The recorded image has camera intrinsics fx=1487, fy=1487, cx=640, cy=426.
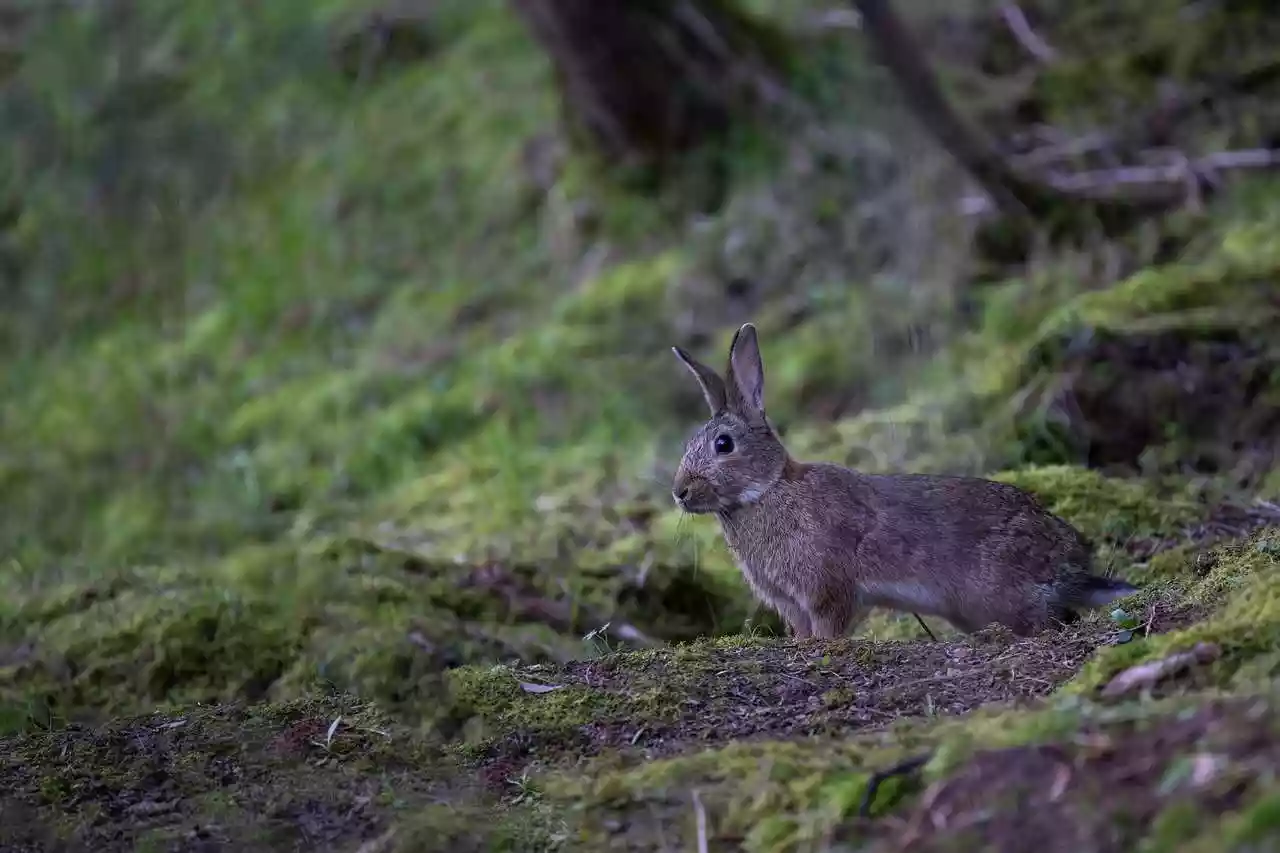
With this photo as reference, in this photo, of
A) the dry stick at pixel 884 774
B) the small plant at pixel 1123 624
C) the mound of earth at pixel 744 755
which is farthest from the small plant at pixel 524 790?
the small plant at pixel 1123 624

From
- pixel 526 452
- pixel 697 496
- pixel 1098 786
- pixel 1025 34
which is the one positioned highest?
pixel 1025 34

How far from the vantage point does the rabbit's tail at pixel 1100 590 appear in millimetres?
5293

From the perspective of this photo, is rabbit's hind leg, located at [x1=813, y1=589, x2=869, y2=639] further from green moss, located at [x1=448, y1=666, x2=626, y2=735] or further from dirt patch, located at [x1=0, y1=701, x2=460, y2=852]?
dirt patch, located at [x1=0, y1=701, x2=460, y2=852]

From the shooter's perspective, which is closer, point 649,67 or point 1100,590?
point 1100,590

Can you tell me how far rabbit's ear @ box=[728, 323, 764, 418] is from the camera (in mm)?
6266

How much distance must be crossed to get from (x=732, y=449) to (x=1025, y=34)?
6.14 metres

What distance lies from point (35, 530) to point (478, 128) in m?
5.55

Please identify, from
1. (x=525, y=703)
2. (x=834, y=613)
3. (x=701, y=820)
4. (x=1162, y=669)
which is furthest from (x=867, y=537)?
(x=701, y=820)

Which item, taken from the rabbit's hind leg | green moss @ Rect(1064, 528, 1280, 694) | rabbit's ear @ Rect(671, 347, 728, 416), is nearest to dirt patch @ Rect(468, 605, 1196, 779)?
green moss @ Rect(1064, 528, 1280, 694)

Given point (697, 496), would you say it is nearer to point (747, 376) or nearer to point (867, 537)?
point (747, 376)

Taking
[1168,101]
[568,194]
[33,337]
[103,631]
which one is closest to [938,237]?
[1168,101]

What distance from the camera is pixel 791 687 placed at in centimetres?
421

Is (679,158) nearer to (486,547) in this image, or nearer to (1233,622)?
(486,547)

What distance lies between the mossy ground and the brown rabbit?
300 millimetres
